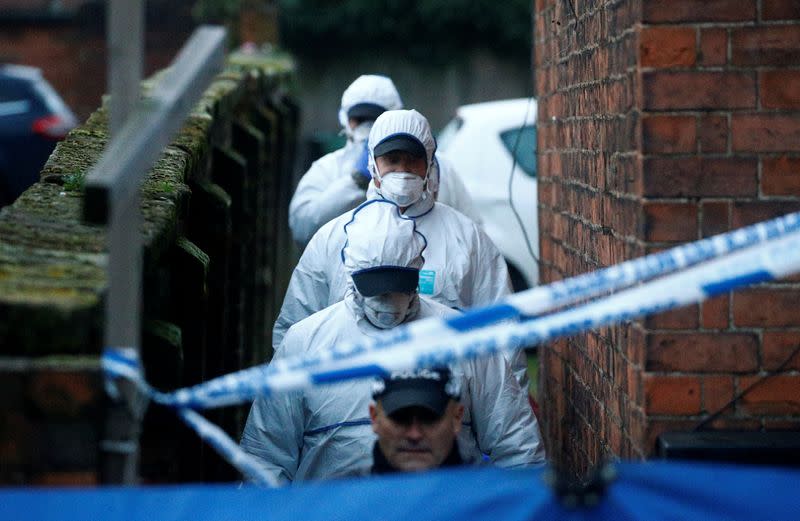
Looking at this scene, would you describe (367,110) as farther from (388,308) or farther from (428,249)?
(388,308)

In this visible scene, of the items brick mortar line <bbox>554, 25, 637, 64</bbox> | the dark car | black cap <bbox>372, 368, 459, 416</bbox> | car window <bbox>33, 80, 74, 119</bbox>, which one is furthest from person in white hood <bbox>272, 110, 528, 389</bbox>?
car window <bbox>33, 80, 74, 119</bbox>

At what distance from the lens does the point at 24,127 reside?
49.6 feet

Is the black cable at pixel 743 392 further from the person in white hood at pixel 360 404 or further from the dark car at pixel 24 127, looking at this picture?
the dark car at pixel 24 127

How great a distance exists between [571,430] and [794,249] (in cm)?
285

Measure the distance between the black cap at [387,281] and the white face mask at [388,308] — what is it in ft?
0.07

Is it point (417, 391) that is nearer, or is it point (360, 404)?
point (417, 391)

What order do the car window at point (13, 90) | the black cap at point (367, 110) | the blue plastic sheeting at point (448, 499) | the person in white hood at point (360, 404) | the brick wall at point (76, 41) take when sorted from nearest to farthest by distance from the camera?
the blue plastic sheeting at point (448, 499)
the person in white hood at point (360, 404)
the black cap at point (367, 110)
the car window at point (13, 90)
the brick wall at point (76, 41)

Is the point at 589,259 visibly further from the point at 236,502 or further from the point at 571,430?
the point at 236,502

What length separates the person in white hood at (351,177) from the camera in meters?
7.06

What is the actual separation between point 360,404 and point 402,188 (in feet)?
5.09

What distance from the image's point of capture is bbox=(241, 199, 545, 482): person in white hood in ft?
14.7

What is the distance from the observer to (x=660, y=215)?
3.77 m

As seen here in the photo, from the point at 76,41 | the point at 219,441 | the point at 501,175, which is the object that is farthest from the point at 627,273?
the point at 76,41

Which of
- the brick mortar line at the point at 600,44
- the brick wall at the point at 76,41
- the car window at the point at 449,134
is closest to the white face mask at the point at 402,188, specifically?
the brick mortar line at the point at 600,44
